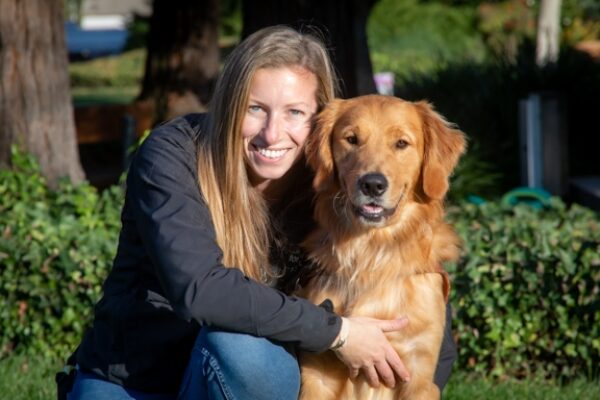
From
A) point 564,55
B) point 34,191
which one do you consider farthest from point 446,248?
point 564,55

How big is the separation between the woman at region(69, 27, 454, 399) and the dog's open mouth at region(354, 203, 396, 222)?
31 cm

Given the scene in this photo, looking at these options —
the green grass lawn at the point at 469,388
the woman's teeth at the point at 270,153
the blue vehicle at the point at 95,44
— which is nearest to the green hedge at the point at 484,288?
the green grass lawn at the point at 469,388

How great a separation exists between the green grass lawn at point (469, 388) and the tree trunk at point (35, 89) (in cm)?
179

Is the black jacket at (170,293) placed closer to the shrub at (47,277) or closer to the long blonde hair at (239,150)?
the long blonde hair at (239,150)

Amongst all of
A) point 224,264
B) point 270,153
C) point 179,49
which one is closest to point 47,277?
point 224,264

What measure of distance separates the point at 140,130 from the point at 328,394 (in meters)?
6.16

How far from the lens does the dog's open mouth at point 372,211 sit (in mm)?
3408

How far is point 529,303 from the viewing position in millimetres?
4832

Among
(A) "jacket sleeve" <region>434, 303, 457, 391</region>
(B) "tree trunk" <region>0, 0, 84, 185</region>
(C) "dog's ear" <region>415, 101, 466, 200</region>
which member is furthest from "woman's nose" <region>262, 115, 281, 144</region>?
(B) "tree trunk" <region>0, 0, 84, 185</region>

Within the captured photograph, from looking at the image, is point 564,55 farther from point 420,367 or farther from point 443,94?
point 420,367

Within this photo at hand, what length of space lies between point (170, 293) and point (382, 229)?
0.91m

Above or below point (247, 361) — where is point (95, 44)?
below

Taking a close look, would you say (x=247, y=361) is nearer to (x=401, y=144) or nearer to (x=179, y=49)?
(x=401, y=144)

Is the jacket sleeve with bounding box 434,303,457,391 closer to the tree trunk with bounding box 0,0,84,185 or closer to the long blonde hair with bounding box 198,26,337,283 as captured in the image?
the long blonde hair with bounding box 198,26,337,283
